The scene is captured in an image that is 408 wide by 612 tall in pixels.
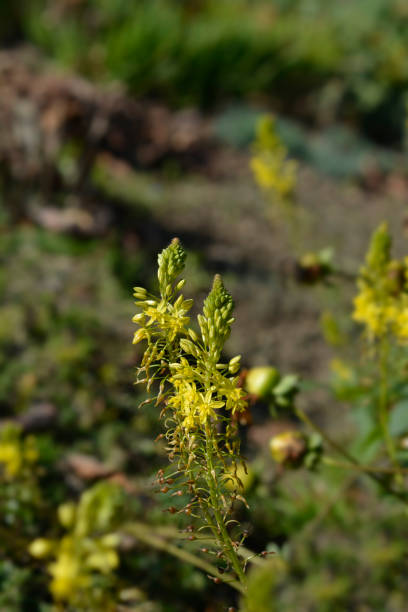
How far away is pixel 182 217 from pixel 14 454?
2.20m

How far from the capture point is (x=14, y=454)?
161 cm

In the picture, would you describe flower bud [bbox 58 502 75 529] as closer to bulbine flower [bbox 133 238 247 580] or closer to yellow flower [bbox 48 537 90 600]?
yellow flower [bbox 48 537 90 600]

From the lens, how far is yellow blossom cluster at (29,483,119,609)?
145 cm

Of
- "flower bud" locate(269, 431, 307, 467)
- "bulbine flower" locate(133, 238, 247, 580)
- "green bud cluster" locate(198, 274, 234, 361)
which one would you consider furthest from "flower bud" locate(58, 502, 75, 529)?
"green bud cluster" locate(198, 274, 234, 361)

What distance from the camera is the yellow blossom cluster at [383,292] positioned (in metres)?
1.23

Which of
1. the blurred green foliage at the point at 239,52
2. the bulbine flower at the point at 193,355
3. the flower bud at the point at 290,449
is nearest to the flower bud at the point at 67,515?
the flower bud at the point at 290,449

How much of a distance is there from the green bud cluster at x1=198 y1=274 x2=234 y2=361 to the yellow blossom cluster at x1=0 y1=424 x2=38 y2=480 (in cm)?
106

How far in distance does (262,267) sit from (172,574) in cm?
196

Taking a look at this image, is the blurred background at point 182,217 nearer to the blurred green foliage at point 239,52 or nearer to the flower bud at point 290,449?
the blurred green foliage at point 239,52

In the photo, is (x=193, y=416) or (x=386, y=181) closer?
(x=193, y=416)

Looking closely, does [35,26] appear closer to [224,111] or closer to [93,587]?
[224,111]

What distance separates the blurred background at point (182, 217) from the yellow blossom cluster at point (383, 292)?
33 cm

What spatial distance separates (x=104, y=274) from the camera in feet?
9.30

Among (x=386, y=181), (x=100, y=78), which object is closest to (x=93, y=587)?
(x=386, y=181)
